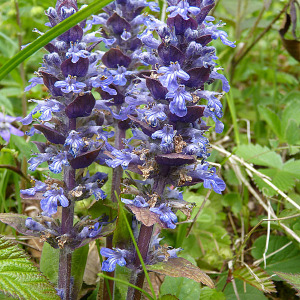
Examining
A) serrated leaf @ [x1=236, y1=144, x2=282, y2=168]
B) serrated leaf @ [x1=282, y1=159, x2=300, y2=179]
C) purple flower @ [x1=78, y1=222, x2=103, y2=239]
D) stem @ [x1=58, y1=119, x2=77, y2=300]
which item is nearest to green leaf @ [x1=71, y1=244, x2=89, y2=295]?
stem @ [x1=58, y1=119, x2=77, y2=300]

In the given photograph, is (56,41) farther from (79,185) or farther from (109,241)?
(109,241)

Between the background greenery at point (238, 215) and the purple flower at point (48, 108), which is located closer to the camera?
the purple flower at point (48, 108)

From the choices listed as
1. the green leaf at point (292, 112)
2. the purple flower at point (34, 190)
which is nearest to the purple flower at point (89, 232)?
the purple flower at point (34, 190)

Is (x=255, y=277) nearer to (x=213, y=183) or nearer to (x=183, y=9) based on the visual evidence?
(x=213, y=183)

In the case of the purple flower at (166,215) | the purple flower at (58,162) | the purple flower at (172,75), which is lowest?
the purple flower at (166,215)

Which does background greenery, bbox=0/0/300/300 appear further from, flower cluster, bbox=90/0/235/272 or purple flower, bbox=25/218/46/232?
flower cluster, bbox=90/0/235/272

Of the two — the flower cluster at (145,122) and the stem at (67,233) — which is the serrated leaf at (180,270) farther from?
the stem at (67,233)

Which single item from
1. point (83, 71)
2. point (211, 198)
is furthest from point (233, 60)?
point (83, 71)
